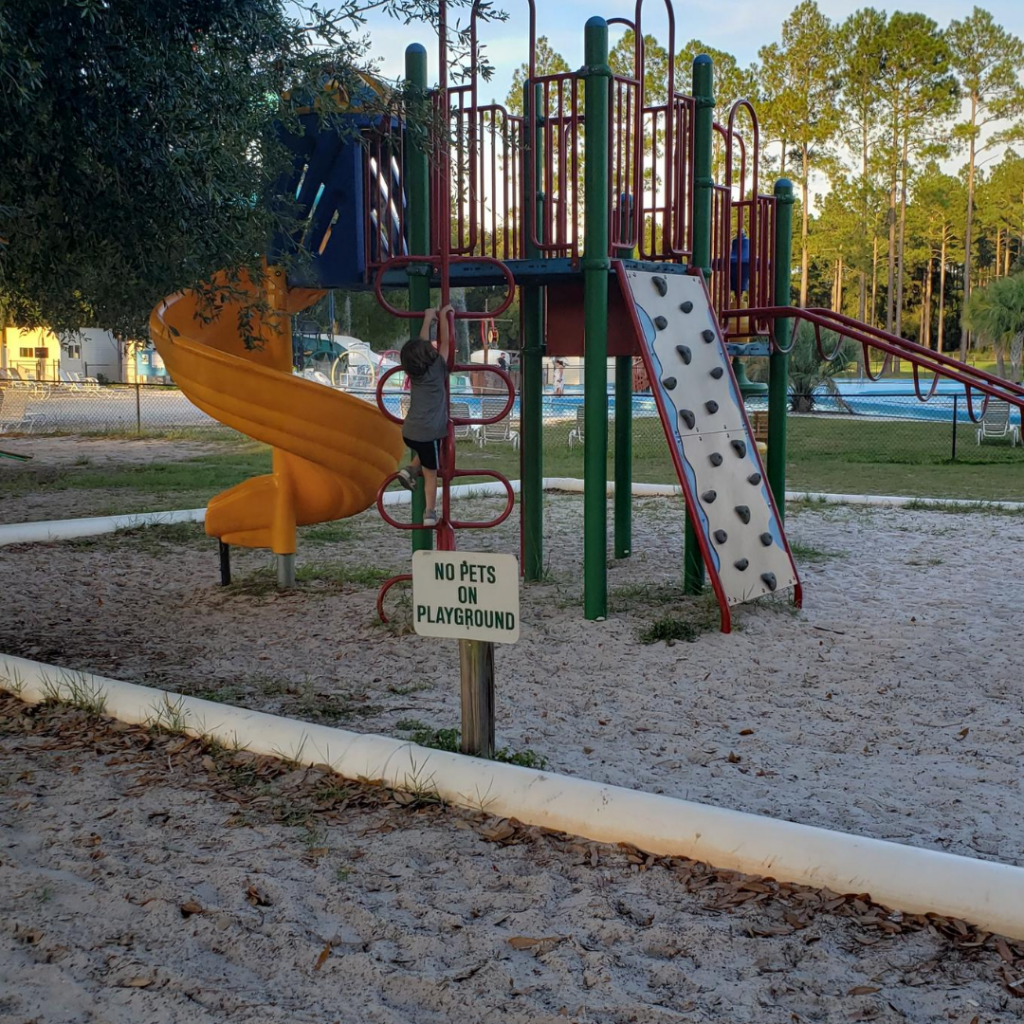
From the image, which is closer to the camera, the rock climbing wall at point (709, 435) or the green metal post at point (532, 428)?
the rock climbing wall at point (709, 435)

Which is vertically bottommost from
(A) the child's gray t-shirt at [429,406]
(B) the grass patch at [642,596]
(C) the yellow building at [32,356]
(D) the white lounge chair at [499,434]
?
(B) the grass patch at [642,596]

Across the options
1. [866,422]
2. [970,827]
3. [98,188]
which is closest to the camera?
[970,827]

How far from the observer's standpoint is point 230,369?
22.2 ft

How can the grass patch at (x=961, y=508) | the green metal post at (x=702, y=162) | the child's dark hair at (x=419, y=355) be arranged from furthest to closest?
the grass patch at (x=961, y=508)
the green metal post at (x=702, y=162)
the child's dark hair at (x=419, y=355)

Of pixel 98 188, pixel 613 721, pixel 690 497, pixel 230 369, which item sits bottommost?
pixel 613 721

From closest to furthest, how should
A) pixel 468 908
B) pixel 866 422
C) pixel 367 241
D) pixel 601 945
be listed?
pixel 601 945
pixel 468 908
pixel 367 241
pixel 866 422

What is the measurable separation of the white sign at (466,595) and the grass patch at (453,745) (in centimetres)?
46

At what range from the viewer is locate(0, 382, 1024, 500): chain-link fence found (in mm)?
14797

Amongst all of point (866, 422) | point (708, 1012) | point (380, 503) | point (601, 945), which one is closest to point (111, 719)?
point (380, 503)

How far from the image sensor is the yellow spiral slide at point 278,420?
6770 mm

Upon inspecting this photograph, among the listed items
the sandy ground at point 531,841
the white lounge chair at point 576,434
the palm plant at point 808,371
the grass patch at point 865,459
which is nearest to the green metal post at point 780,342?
the sandy ground at point 531,841

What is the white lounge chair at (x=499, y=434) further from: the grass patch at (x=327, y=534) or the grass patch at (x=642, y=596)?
the grass patch at (x=642, y=596)

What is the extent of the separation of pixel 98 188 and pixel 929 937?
3966mm

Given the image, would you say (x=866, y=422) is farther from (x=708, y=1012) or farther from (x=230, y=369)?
(x=708, y=1012)
